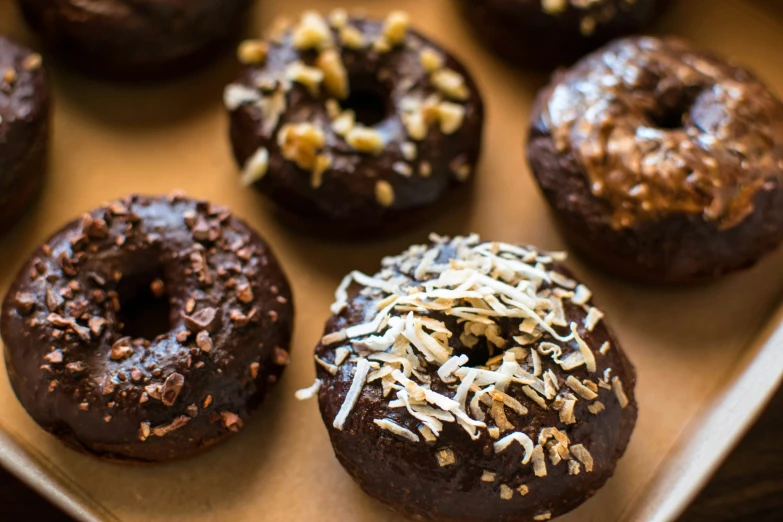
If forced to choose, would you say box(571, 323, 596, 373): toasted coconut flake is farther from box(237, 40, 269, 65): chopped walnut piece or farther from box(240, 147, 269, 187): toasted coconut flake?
box(237, 40, 269, 65): chopped walnut piece

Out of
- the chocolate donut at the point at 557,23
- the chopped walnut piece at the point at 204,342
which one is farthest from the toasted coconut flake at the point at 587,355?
the chocolate donut at the point at 557,23

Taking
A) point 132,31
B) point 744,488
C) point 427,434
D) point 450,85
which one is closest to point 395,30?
point 450,85

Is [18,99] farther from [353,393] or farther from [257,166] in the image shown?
[353,393]

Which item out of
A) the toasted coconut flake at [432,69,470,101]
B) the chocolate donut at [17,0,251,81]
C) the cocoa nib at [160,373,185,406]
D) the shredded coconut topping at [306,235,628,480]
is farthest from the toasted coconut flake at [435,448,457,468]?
the chocolate donut at [17,0,251,81]

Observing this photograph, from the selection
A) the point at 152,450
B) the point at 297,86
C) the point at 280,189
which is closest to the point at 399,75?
the point at 297,86

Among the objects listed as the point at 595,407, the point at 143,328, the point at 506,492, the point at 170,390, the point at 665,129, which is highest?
the point at 665,129

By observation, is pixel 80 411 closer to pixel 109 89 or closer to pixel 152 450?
pixel 152 450
